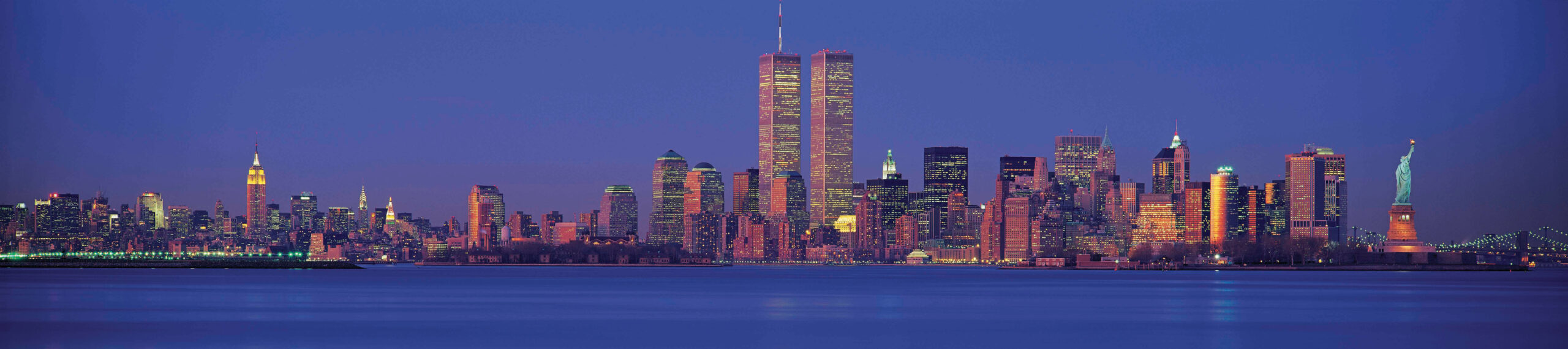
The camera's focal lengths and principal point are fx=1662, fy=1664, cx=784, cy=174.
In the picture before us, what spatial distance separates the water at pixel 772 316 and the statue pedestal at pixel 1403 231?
77062 millimetres

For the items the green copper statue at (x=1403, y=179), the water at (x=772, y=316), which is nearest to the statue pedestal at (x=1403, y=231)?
the green copper statue at (x=1403, y=179)

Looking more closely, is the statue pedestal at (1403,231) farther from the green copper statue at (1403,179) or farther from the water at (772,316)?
the water at (772,316)

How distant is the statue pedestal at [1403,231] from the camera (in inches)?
7520

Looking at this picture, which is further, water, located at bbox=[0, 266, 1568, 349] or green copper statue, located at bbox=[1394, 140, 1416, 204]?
green copper statue, located at bbox=[1394, 140, 1416, 204]

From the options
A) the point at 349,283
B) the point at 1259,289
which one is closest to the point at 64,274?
the point at 349,283

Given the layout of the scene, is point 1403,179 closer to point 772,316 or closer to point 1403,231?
point 1403,231

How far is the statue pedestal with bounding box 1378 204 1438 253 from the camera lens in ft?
627

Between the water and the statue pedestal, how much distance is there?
77.1m

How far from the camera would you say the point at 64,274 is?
146m

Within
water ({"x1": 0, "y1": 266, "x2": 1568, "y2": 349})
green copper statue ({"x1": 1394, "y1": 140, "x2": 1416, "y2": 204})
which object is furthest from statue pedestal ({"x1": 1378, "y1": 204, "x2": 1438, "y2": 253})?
water ({"x1": 0, "y1": 266, "x2": 1568, "y2": 349})

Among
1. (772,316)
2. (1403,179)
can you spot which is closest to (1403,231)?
(1403,179)

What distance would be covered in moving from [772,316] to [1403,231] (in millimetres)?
146877

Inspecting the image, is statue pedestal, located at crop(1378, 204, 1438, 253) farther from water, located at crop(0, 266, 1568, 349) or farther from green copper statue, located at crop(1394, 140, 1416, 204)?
water, located at crop(0, 266, 1568, 349)

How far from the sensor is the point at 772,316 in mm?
67500
